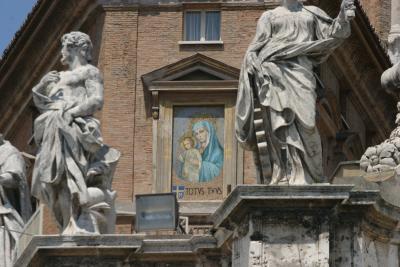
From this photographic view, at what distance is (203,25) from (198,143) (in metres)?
2.52

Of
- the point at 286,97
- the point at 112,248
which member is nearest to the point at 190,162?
the point at 112,248

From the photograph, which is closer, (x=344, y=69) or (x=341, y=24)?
(x=341, y=24)

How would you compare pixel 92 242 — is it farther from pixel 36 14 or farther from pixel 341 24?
pixel 36 14

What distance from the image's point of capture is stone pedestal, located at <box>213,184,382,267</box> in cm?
3141

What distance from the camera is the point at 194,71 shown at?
60.6 m

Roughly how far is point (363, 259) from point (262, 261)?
1.14 m

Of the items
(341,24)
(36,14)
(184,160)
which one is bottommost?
(341,24)

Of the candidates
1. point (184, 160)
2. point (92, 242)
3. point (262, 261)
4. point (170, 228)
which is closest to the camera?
point (262, 261)

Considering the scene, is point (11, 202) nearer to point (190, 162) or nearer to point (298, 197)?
point (298, 197)

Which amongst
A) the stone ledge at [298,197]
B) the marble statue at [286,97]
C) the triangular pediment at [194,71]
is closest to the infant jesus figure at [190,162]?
the triangular pediment at [194,71]

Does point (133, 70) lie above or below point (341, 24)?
above

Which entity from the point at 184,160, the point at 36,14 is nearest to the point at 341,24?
the point at 184,160

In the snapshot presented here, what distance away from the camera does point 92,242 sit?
33.8 metres

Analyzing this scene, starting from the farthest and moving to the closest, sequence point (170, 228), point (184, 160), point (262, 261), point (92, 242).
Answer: point (184, 160), point (170, 228), point (92, 242), point (262, 261)
